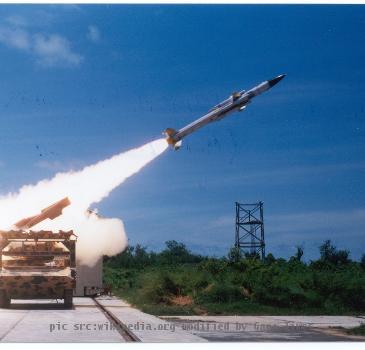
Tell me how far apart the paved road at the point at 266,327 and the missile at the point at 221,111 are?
251 inches

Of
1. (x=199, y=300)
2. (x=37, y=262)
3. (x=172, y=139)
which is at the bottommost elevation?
(x=199, y=300)

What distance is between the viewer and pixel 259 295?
31.5 meters

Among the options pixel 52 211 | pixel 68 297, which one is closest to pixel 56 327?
pixel 68 297

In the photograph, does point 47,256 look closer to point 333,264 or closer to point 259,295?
point 259,295

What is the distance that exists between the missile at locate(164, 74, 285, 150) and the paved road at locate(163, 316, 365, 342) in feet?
20.9

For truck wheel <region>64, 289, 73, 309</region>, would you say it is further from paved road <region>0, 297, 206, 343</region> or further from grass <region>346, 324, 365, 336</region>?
grass <region>346, 324, 365, 336</region>

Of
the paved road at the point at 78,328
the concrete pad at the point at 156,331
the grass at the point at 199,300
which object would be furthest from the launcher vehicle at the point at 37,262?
the concrete pad at the point at 156,331

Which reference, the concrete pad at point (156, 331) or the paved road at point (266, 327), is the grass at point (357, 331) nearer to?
the paved road at point (266, 327)

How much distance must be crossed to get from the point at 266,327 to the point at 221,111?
28.1ft

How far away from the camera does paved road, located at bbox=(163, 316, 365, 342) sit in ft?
61.8

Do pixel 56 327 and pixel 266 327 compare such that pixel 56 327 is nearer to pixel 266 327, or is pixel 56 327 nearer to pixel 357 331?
pixel 266 327

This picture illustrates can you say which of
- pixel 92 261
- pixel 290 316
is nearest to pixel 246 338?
pixel 290 316

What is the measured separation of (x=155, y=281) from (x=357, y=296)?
868 centimetres

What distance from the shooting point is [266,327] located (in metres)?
22.0
